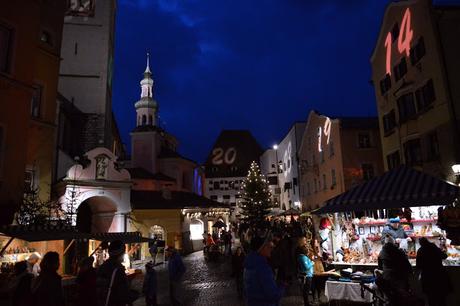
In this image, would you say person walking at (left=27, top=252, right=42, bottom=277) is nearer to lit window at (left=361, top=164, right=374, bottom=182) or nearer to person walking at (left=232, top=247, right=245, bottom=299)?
person walking at (left=232, top=247, right=245, bottom=299)

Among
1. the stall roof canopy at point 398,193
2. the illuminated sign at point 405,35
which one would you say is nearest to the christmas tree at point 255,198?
the illuminated sign at point 405,35

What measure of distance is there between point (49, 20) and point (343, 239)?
19.7 metres

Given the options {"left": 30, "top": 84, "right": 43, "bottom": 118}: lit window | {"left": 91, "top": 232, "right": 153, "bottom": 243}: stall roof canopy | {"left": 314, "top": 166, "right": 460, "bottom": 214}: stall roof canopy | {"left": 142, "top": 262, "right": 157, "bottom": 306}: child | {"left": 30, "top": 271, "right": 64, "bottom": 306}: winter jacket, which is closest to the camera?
{"left": 30, "top": 271, "right": 64, "bottom": 306}: winter jacket

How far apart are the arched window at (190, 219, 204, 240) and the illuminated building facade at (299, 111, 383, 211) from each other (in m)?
13.0

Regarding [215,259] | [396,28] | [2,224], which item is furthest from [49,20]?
[396,28]

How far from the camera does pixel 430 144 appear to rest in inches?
766

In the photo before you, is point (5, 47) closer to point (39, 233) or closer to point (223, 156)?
point (39, 233)

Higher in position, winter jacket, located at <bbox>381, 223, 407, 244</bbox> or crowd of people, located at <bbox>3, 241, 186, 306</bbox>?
winter jacket, located at <bbox>381, 223, 407, 244</bbox>

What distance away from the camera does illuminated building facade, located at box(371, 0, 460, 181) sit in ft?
59.1

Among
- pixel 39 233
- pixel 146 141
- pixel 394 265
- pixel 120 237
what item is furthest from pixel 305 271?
pixel 146 141

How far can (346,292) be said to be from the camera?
961cm

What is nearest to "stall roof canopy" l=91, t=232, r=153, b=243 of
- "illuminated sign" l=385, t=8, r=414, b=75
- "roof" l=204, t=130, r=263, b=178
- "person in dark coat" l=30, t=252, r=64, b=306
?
"person in dark coat" l=30, t=252, r=64, b=306

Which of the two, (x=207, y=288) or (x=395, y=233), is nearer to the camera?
(x=395, y=233)

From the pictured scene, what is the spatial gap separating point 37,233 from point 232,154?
79.9 m
